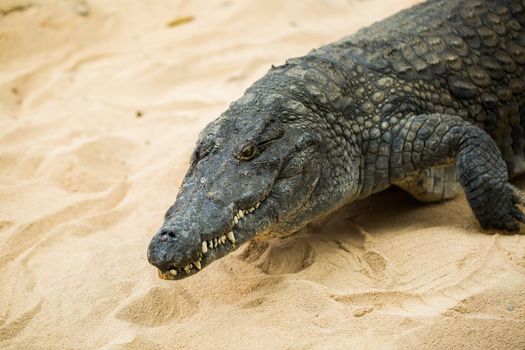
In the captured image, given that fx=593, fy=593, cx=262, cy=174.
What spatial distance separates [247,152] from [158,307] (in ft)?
3.33

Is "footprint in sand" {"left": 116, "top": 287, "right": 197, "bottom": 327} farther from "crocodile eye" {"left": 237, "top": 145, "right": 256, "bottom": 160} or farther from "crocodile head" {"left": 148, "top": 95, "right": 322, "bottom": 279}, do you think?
"crocodile eye" {"left": 237, "top": 145, "right": 256, "bottom": 160}

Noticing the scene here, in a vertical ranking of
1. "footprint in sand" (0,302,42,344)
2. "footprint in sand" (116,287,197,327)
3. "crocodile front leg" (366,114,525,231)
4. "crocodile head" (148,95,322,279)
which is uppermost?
"crocodile front leg" (366,114,525,231)

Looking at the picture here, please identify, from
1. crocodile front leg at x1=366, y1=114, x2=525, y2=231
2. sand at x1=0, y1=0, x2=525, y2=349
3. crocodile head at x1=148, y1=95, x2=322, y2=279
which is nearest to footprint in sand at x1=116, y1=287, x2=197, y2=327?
sand at x1=0, y1=0, x2=525, y2=349

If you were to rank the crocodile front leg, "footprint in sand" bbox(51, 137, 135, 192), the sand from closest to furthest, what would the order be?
the sand
the crocodile front leg
"footprint in sand" bbox(51, 137, 135, 192)

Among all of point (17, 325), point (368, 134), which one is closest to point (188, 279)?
point (17, 325)

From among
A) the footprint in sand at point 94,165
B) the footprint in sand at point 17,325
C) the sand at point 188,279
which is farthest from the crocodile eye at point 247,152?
the footprint in sand at point 94,165

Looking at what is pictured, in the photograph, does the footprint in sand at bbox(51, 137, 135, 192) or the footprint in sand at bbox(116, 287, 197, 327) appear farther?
the footprint in sand at bbox(51, 137, 135, 192)

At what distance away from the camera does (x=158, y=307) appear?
3314 millimetres

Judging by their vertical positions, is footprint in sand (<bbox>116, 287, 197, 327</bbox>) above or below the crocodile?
below

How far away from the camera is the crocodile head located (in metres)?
2.97

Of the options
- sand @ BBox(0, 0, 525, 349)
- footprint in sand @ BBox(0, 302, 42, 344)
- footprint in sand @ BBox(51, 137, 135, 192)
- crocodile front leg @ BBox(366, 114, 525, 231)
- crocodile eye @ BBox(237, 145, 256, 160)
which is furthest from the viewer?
footprint in sand @ BBox(51, 137, 135, 192)

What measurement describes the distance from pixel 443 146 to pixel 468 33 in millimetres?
1152

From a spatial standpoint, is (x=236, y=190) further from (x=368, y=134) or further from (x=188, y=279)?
(x=368, y=134)

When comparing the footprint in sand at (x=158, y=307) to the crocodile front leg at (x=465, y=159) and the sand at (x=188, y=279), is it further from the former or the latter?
the crocodile front leg at (x=465, y=159)
